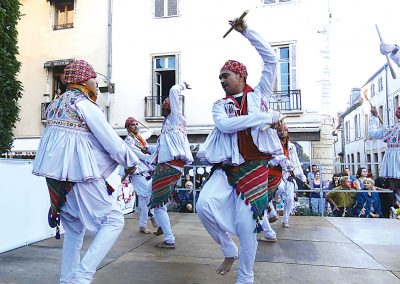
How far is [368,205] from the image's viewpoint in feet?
27.5

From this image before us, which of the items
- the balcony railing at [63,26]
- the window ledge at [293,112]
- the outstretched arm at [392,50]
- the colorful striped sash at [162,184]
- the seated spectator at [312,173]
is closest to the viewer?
the colorful striped sash at [162,184]

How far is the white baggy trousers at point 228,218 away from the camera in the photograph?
9.51 ft

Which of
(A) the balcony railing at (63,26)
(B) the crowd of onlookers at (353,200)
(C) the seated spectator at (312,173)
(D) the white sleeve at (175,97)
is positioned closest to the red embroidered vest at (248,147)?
(D) the white sleeve at (175,97)

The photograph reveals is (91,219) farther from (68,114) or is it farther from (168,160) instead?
(168,160)

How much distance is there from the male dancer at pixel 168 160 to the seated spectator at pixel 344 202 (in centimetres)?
489

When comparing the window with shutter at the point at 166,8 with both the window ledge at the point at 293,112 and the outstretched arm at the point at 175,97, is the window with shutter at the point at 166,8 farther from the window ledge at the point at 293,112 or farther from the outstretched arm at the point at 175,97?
the outstretched arm at the point at 175,97

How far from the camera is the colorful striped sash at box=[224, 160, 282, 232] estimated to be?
2.94 metres

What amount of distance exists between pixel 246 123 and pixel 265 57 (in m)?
0.69

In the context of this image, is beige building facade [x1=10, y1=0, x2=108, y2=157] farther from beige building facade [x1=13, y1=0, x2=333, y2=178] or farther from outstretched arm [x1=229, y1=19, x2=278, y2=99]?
outstretched arm [x1=229, y1=19, x2=278, y2=99]

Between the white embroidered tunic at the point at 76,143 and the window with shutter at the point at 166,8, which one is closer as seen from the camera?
the white embroidered tunic at the point at 76,143

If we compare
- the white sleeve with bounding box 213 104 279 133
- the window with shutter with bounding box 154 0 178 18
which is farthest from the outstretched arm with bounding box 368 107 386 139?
the window with shutter with bounding box 154 0 178 18

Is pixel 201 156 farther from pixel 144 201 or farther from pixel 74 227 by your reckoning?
pixel 144 201

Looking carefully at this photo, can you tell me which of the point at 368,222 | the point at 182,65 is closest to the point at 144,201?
the point at 368,222

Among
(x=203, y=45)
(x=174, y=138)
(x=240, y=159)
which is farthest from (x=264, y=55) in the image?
(x=203, y=45)
